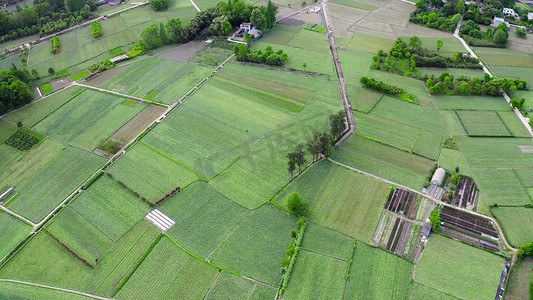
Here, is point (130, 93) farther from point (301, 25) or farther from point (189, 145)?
point (301, 25)

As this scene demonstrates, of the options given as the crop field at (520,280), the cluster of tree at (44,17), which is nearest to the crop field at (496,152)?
the crop field at (520,280)

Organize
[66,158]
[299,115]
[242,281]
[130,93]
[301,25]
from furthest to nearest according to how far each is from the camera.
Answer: [301,25] < [130,93] < [299,115] < [66,158] < [242,281]

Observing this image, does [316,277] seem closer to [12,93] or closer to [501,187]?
[501,187]

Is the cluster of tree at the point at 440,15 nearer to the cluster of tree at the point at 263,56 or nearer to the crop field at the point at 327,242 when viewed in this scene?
the cluster of tree at the point at 263,56

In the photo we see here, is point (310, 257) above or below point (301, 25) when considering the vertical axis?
below

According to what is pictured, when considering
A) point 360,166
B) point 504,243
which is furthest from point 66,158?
point 504,243

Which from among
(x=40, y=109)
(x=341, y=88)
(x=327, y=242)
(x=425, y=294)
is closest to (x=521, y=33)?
(x=341, y=88)
